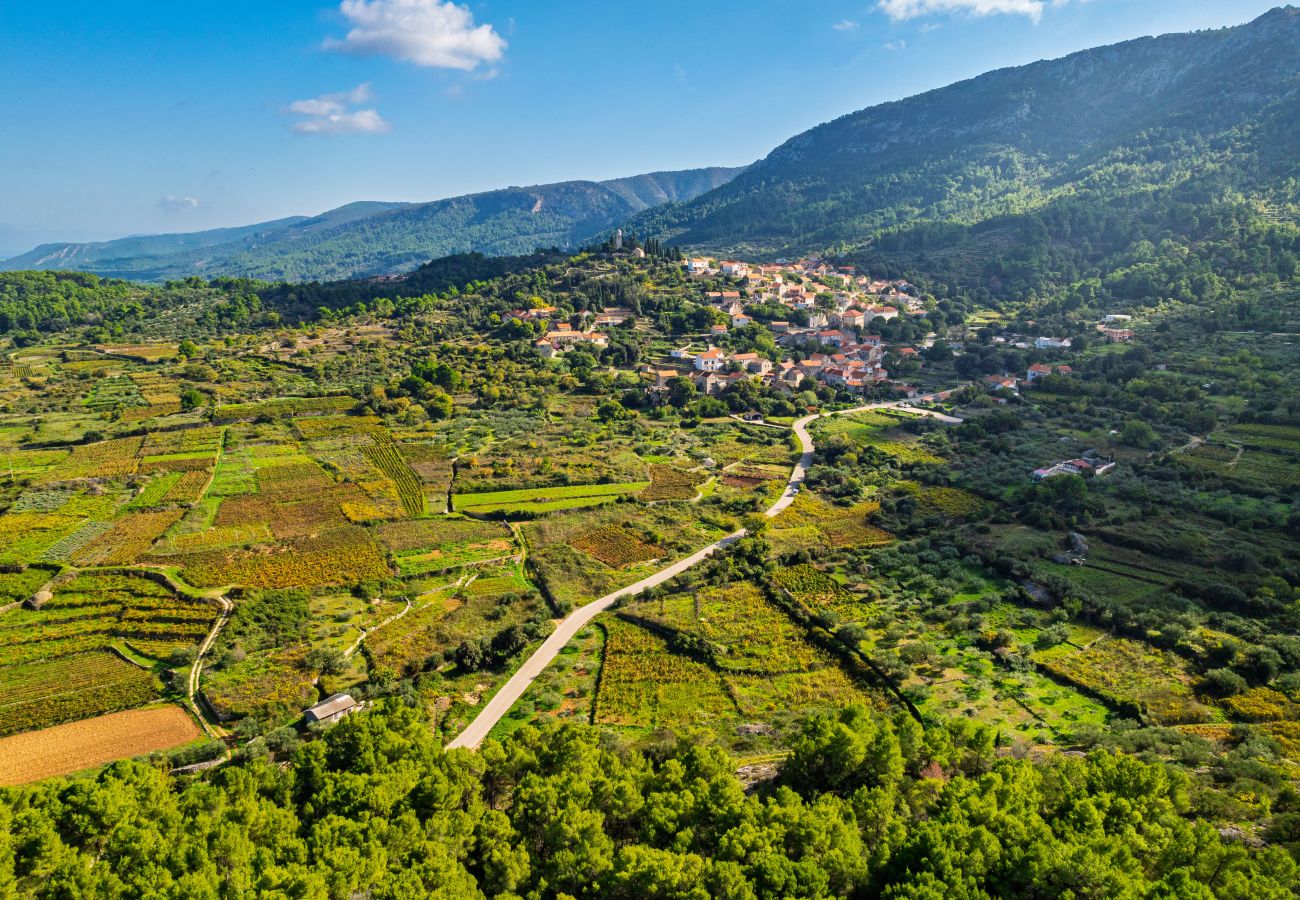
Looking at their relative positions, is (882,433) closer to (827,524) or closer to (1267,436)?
(827,524)

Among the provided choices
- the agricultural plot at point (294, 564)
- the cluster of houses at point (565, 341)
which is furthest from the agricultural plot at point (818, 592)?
the cluster of houses at point (565, 341)

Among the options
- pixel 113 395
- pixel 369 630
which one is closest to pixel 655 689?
pixel 369 630

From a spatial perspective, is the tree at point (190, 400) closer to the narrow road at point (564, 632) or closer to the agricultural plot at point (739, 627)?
the narrow road at point (564, 632)

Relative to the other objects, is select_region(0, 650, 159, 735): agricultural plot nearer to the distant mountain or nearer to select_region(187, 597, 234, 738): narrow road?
select_region(187, 597, 234, 738): narrow road

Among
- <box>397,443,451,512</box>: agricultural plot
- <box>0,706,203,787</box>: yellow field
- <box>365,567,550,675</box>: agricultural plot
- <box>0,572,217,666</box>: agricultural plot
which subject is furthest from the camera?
<box>397,443,451,512</box>: agricultural plot

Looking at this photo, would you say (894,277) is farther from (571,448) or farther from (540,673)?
(540,673)

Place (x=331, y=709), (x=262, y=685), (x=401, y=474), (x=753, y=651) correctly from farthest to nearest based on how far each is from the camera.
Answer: (x=401, y=474), (x=753, y=651), (x=262, y=685), (x=331, y=709)

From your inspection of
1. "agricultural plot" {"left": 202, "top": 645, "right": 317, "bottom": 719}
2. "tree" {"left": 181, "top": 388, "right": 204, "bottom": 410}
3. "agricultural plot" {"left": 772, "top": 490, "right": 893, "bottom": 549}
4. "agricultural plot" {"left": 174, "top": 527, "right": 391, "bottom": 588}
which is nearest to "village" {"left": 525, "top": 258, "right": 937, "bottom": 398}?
"agricultural plot" {"left": 772, "top": 490, "right": 893, "bottom": 549}
